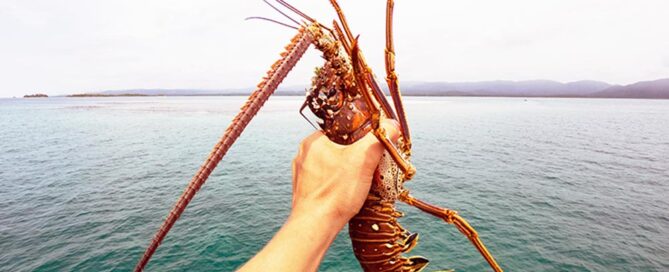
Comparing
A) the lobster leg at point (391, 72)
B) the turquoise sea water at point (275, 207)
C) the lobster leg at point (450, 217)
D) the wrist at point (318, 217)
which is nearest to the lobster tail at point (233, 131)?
the wrist at point (318, 217)

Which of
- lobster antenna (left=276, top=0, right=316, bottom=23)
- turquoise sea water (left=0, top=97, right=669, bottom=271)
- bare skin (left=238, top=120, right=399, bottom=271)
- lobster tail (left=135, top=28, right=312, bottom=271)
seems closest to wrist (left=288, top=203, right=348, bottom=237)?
bare skin (left=238, top=120, right=399, bottom=271)

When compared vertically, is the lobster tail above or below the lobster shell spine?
above

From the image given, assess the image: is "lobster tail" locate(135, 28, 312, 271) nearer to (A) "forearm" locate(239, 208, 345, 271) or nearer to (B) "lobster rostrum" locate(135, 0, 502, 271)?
(B) "lobster rostrum" locate(135, 0, 502, 271)

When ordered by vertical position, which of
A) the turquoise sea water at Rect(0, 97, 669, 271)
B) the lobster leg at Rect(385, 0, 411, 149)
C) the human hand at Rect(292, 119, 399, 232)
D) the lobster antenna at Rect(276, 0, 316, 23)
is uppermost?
the lobster antenna at Rect(276, 0, 316, 23)

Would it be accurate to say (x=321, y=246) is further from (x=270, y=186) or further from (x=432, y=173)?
(x=432, y=173)

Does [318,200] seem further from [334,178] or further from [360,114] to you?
[360,114]

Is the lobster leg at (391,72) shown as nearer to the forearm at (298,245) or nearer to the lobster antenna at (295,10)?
the lobster antenna at (295,10)

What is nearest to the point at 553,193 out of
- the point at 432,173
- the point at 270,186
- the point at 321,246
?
the point at 432,173

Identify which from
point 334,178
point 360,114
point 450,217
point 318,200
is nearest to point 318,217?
point 318,200
